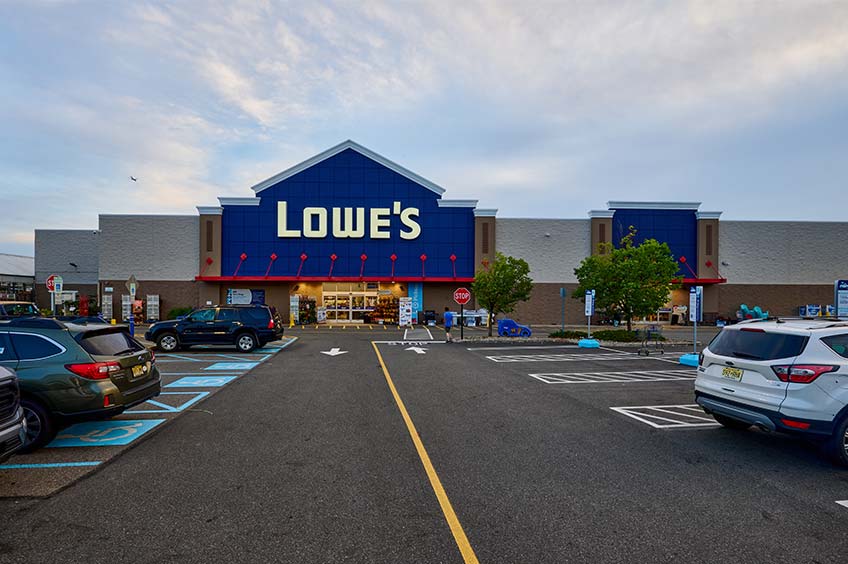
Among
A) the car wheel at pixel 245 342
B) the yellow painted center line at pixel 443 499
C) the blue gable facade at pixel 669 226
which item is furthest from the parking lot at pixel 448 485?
the blue gable facade at pixel 669 226

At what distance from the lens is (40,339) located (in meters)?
6.54

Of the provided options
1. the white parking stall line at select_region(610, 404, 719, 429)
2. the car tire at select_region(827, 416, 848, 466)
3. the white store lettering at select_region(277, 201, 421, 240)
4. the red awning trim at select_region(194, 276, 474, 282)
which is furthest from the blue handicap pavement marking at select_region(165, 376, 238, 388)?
the white store lettering at select_region(277, 201, 421, 240)

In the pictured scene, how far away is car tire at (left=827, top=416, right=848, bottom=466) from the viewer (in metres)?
5.67

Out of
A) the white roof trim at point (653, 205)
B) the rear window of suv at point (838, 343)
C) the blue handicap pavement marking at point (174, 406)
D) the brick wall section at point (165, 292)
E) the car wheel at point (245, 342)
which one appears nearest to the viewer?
the rear window of suv at point (838, 343)

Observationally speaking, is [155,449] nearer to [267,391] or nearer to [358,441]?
[358,441]

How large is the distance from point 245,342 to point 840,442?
17091 millimetres

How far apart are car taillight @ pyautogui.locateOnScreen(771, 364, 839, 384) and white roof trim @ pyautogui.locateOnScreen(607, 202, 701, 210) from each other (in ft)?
112

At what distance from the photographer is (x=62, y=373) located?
628 centimetres

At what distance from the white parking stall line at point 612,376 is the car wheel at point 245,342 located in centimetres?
1083

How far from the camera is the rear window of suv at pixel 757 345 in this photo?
611cm

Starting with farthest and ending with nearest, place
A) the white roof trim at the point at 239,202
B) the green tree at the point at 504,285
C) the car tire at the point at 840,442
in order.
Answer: the white roof trim at the point at 239,202, the green tree at the point at 504,285, the car tire at the point at 840,442

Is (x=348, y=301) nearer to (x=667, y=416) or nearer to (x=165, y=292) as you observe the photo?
(x=165, y=292)

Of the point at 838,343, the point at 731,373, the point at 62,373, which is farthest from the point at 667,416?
the point at 62,373

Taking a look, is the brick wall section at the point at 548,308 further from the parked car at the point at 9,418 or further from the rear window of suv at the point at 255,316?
the parked car at the point at 9,418
